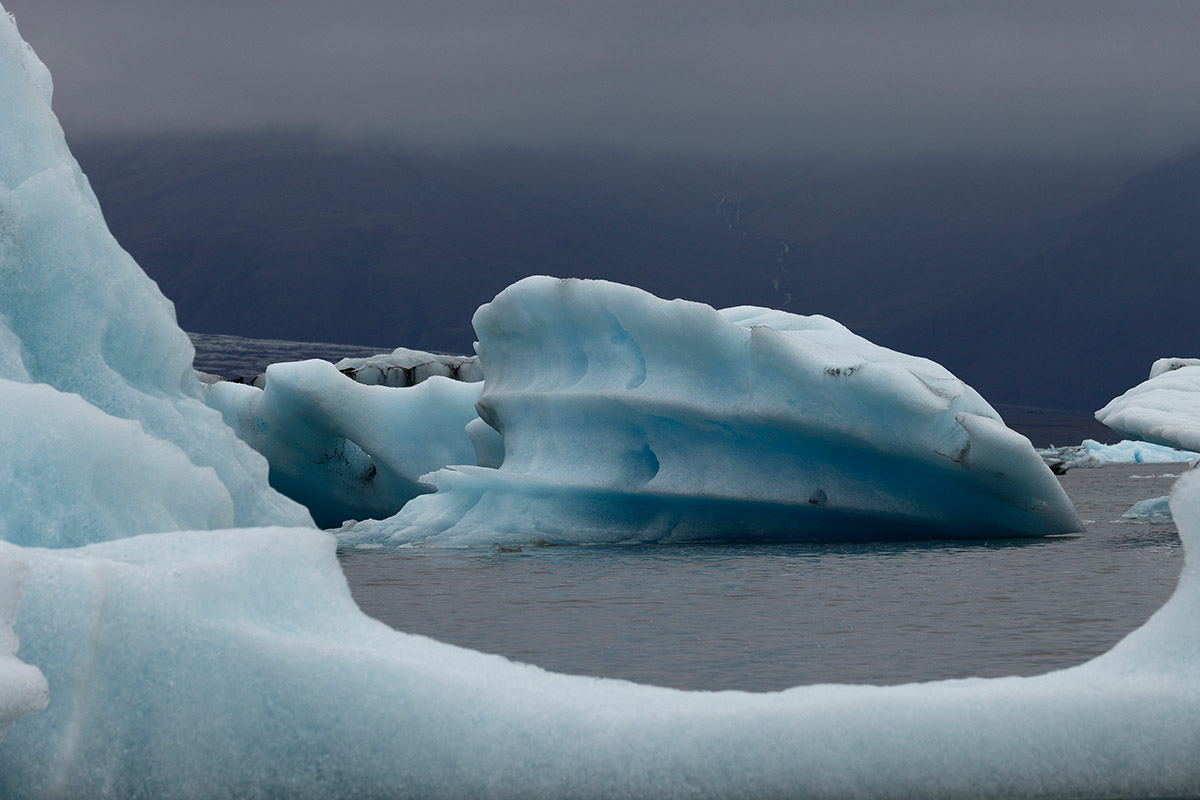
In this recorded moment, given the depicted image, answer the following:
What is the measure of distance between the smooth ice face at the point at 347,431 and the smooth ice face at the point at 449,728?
1032 centimetres

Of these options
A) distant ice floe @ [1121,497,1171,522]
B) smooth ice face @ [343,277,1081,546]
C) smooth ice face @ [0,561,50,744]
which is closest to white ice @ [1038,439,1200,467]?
distant ice floe @ [1121,497,1171,522]

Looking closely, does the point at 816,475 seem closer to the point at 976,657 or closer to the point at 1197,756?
the point at 976,657

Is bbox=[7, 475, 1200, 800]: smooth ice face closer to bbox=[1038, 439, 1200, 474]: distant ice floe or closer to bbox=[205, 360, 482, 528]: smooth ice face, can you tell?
bbox=[205, 360, 482, 528]: smooth ice face

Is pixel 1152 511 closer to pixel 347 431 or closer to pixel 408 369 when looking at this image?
pixel 347 431

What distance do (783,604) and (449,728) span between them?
450 centimetres

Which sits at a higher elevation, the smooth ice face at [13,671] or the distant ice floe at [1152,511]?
the distant ice floe at [1152,511]

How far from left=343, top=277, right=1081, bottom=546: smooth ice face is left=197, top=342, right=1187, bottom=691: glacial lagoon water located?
43 centimetres

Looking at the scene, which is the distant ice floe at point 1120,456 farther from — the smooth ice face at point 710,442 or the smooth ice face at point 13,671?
the smooth ice face at point 13,671

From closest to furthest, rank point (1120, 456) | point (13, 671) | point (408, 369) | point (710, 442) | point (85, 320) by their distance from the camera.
→ point (13, 671) < point (85, 320) < point (710, 442) < point (408, 369) < point (1120, 456)

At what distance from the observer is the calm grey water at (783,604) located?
5.66 metres

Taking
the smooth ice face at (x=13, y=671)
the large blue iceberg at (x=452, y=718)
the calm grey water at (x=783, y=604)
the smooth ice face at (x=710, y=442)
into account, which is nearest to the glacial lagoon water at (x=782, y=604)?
the calm grey water at (x=783, y=604)

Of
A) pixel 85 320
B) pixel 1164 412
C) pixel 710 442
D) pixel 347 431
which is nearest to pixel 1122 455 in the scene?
pixel 1164 412

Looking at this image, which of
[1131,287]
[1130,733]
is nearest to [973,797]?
[1130,733]

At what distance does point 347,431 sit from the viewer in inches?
541
